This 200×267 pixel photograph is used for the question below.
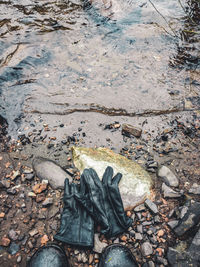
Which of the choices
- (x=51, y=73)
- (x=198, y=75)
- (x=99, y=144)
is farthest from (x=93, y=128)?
(x=198, y=75)

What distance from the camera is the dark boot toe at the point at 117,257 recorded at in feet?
7.02

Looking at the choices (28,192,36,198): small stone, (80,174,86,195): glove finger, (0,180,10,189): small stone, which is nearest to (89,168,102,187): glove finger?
(80,174,86,195): glove finger

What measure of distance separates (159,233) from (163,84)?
2.95 m

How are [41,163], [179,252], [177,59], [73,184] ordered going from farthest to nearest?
[177,59] < [41,163] < [73,184] < [179,252]

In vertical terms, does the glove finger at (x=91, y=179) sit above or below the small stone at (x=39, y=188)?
above

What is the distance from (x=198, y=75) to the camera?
418 centimetres

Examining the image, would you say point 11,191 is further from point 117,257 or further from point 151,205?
point 151,205

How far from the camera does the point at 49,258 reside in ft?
7.06

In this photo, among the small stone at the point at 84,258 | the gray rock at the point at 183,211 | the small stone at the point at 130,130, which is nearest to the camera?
the small stone at the point at 84,258

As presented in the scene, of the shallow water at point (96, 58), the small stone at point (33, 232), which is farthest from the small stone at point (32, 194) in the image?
the shallow water at point (96, 58)

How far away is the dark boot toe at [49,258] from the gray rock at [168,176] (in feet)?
5.59

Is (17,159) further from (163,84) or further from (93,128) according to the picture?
(163,84)

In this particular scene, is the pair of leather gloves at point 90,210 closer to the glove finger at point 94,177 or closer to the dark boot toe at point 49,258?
the glove finger at point 94,177

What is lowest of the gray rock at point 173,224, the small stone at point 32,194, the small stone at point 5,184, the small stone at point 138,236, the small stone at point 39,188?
the small stone at point 138,236
